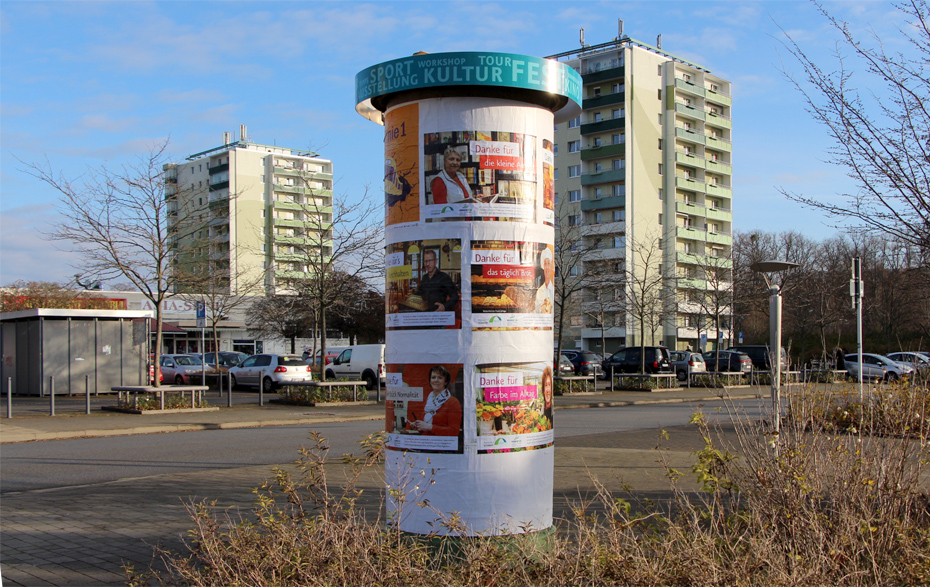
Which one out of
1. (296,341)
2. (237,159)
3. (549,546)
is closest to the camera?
(549,546)

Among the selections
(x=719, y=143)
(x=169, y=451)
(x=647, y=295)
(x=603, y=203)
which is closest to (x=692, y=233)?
(x=603, y=203)

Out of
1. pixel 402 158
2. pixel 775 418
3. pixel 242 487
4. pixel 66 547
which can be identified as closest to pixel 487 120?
pixel 402 158

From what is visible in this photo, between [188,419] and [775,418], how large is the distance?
16075 millimetres

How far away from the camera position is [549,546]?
16.6ft

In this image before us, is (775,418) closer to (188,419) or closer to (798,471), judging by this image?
(798,471)

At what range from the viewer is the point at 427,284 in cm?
551

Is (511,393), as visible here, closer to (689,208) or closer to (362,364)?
(362,364)

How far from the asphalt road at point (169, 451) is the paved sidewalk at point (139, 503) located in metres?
0.76

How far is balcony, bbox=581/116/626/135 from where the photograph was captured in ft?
254

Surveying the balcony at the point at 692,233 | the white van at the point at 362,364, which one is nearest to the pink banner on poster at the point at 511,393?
the white van at the point at 362,364

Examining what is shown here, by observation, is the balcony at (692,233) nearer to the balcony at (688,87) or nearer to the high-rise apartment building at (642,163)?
the high-rise apartment building at (642,163)

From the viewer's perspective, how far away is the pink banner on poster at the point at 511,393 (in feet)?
17.9

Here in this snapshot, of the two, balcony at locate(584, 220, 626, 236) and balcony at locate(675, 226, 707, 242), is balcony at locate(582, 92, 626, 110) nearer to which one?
balcony at locate(584, 220, 626, 236)

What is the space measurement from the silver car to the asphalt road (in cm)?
1696
